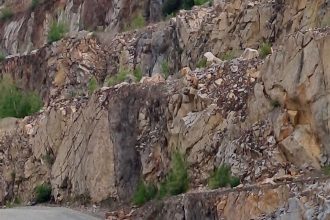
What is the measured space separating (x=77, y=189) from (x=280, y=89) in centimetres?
1237

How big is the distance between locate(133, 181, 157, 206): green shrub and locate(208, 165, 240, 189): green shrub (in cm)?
357

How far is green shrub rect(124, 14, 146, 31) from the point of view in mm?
44653

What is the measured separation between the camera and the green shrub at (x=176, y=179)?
24.2 m

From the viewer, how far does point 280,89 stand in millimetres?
21531

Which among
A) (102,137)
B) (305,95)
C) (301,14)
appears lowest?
(102,137)

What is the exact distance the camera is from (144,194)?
26.2 metres

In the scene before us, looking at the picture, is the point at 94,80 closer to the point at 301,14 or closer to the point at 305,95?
the point at 301,14

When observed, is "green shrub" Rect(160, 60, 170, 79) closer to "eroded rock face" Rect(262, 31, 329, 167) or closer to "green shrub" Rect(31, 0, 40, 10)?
"eroded rock face" Rect(262, 31, 329, 167)

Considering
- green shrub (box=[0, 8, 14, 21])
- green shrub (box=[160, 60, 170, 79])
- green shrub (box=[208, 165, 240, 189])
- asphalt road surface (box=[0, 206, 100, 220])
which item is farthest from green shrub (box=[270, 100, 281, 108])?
green shrub (box=[0, 8, 14, 21])

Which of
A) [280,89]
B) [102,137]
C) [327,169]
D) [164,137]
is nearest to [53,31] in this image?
[102,137]

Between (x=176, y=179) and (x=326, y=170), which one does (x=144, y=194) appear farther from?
(x=326, y=170)

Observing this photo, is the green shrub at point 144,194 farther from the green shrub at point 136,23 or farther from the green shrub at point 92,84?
the green shrub at point 136,23

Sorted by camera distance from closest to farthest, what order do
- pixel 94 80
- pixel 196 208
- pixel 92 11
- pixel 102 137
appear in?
pixel 196 208 < pixel 102 137 < pixel 94 80 < pixel 92 11

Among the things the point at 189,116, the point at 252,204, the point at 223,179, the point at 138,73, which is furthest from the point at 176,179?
the point at 138,73
